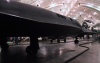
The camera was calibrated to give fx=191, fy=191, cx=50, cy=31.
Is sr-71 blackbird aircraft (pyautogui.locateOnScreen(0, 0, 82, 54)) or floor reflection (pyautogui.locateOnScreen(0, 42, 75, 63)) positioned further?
floor reflection (pyautogui.locateOnScreen(0, 42, 75, 63))

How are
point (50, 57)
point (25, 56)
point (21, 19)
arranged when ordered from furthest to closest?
1. point (25, 56)
2. point (50, 57)
3. point (21, 19)

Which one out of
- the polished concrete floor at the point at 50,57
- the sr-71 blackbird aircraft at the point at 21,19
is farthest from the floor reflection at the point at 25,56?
the sr-71 blackbird aircraft at the point at 21,19

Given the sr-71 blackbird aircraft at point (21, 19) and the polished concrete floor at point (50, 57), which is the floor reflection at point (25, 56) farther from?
the sr-71 blackbird aircraft at point (21, 19)

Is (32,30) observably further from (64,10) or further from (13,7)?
(64,10)

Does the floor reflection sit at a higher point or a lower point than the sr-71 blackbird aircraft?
lower

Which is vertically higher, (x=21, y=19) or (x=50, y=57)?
(x=21, y=19)

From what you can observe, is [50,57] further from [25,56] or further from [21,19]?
[21,19]

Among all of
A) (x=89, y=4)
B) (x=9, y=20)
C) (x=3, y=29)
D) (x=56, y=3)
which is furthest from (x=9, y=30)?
(x=89, y=4)

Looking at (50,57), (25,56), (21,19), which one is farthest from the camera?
(25,56)

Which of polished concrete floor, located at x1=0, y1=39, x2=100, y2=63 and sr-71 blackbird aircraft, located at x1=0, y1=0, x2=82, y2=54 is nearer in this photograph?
sr-71 blackbird aircraft, located at x1=0, y1=0, x2=82, y2=54

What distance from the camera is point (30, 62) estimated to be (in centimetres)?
630

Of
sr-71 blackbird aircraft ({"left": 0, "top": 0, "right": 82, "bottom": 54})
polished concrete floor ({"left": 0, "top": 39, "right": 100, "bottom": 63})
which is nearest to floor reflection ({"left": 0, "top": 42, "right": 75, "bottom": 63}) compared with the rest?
polished concrete floor ({"left": 0, "top": 39, "right": 100, "bottom": 63})

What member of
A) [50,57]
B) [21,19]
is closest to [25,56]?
[50,57]

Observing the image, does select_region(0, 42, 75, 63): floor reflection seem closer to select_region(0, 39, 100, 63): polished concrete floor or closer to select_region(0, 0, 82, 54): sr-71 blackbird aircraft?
select_region(0, 39, 100, 63): polished concrete floor
